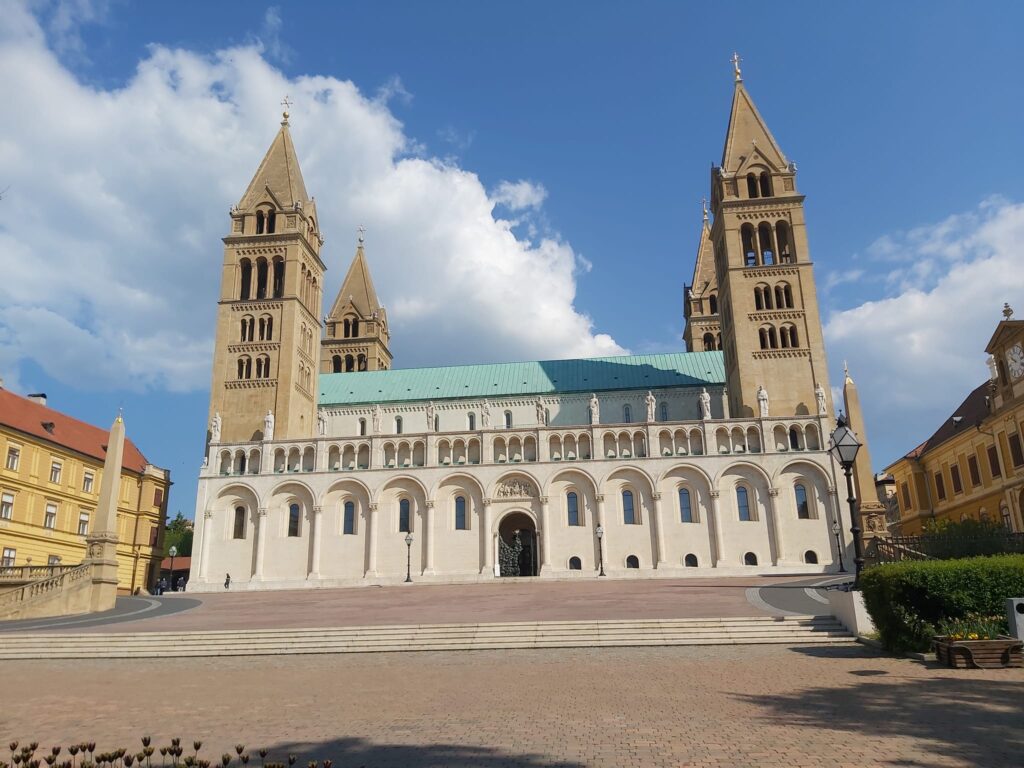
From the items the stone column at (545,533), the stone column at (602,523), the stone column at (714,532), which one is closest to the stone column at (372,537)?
the stone column at (545,533)

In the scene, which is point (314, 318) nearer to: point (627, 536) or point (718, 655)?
point (627, 536)

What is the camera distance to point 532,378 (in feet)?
220

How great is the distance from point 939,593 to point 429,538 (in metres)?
41.7

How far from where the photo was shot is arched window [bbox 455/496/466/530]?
54594 millimetres

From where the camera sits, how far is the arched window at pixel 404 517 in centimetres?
5488

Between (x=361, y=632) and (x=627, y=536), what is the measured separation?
34.2 meters

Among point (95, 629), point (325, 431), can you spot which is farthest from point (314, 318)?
point (95, 629)

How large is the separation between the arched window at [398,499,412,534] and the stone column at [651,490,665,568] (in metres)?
17.2

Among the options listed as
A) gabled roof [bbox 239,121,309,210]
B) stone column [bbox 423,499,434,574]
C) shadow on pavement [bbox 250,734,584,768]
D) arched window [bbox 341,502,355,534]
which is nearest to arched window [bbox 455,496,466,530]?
stone column [bbox 423,499,434,574]

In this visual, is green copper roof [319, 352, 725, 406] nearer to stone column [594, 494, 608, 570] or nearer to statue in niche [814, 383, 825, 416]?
statue in niche [814, 383, 825, 416]

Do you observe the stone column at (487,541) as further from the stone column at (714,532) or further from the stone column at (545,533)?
the stone column at (714,532)

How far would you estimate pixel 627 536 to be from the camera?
172 feet

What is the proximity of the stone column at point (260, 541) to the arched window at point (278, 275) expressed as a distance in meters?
19.5

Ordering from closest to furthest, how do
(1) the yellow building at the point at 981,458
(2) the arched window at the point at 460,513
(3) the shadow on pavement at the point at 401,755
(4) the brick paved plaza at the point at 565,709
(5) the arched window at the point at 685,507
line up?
(3) the shadow on pavement at the point at 401,755 < (4) the brick paved plaza at the point at 565,709 < (1) the yellow building at the point at 981,458 < (5) the arched window at the point at 685,507 < (2) the arched window at the point at 460,513
